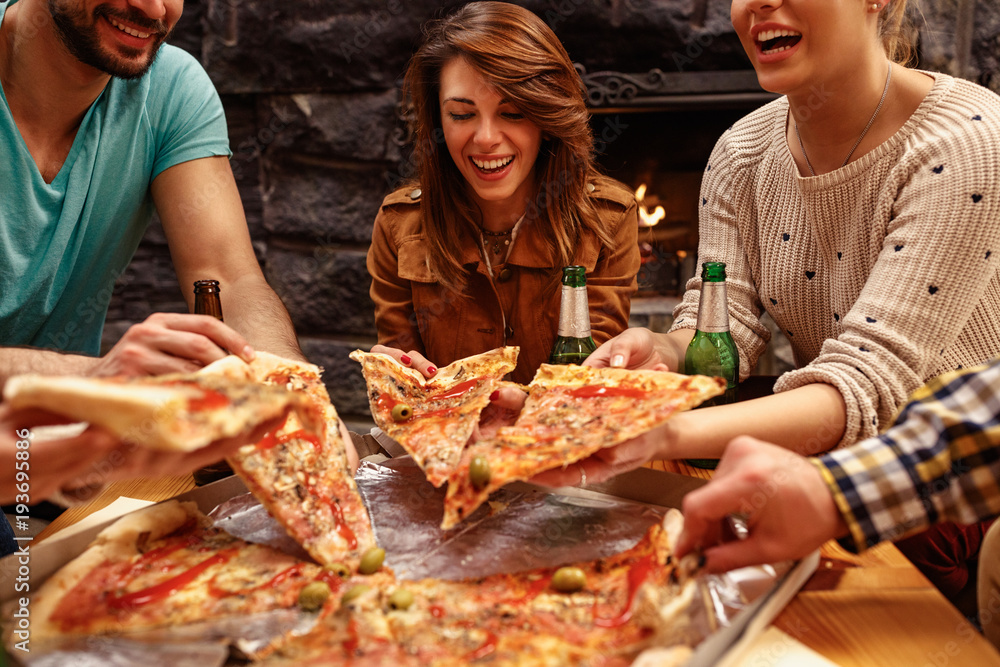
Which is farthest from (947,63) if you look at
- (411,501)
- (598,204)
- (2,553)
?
(2,553)

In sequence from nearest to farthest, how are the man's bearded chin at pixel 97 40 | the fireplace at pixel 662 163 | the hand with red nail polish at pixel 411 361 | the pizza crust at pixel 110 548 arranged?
the pizza crust at pixel 110 548 < the hand with red nail polish at pixel 411 361 < the man's bearded chin at pixel 97 40 < the fireplace at pixel 662 163

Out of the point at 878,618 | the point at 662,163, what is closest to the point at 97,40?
the point at 878,618

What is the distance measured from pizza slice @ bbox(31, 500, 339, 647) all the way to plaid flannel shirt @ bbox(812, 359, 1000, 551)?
73cm

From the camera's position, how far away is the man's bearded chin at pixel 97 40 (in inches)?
71.1

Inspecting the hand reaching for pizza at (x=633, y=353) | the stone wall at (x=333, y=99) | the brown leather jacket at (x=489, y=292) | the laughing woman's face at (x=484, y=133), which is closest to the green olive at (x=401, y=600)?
the hand reaching for pizza at (x=633, y=353)

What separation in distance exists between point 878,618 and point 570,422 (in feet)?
1.76

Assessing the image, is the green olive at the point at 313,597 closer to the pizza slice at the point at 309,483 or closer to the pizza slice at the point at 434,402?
the pizza slice at the point at 309,483

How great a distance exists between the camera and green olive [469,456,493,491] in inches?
43.5

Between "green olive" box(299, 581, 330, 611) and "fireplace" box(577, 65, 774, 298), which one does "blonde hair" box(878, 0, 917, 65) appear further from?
"green olive" box(299, 581, 330, 611)

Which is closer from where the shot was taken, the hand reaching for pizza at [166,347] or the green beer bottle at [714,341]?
the hand reaching for pizza at [166,347]

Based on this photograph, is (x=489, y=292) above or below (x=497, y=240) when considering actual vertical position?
below

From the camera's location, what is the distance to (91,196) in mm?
2004

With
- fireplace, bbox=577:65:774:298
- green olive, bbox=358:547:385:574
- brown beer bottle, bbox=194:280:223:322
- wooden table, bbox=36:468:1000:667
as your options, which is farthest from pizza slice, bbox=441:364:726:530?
fireplace, bbox=577:65:774:298

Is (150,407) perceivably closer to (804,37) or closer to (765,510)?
(765,510)
